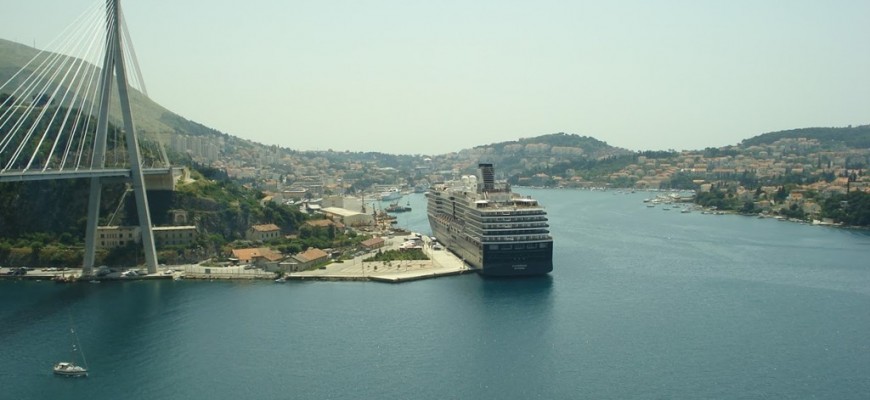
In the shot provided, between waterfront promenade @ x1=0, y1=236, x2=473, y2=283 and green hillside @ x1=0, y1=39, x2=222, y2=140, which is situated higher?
green hillside @ x1=0, y1=39, x2=222, y2=140

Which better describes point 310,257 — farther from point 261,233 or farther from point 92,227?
point 92,227

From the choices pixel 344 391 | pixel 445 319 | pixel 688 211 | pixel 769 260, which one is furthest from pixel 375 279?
pixel 688 211

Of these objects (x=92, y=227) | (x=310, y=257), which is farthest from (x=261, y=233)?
(x=92, y=227)

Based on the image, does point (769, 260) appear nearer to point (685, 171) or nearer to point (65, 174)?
point (65, 174)

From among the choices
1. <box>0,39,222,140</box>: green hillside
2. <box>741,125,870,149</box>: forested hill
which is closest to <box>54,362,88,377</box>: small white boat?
<box>0,39,222,140</box>: green hillside

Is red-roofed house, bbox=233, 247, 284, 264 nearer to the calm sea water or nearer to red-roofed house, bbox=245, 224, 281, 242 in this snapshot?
the calm sea water
